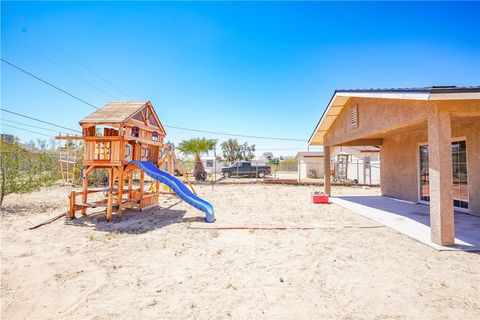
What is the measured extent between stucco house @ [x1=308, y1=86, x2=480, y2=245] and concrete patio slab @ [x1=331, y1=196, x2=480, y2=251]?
13.4 inches

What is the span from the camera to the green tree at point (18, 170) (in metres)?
8.77

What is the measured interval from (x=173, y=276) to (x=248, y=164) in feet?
76.0

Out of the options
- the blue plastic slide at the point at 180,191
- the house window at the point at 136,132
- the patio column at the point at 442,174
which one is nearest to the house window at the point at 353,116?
the patio column at the point at 442,174

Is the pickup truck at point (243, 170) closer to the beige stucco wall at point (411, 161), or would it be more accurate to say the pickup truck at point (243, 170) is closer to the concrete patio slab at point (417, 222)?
the beige stucco wall at point (411, 161)

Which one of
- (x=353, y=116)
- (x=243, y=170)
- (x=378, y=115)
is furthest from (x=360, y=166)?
(x=378, y=115)

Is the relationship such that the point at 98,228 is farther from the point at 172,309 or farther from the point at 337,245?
the point at 337,245

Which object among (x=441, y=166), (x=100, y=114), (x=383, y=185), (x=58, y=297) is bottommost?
(x=58, y=297)

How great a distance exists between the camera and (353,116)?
889 centimetres

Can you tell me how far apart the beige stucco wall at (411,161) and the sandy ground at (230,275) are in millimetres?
4100

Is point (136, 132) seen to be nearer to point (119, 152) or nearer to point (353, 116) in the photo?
point (119, 152)

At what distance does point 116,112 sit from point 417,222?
10025 millimetres

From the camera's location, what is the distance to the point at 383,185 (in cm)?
1266

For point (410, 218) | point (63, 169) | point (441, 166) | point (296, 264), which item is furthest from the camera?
point (63, 169)

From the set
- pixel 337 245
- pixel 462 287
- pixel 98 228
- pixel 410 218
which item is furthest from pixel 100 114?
pixel 410 218
